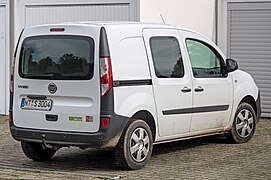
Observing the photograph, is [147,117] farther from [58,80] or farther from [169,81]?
[58,80]

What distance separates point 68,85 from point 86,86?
290 mm

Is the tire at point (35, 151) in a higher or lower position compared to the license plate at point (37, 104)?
lower

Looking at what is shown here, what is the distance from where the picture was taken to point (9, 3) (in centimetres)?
1552

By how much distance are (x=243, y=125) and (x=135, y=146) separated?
9.64ft

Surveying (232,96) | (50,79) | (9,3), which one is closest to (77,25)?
(50,79)

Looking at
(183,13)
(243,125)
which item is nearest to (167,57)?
(243,125)

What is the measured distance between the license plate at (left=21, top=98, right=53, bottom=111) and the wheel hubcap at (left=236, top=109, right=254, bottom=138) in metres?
3.65

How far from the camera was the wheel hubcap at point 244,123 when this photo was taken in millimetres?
11489

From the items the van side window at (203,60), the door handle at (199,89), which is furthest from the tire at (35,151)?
the van side window at (203,60)

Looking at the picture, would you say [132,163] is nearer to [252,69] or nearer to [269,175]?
[269,175]

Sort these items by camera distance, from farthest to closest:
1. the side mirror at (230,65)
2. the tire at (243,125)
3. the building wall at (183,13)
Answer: the building wall at (183,13) < the tire at (243,125) < the side mirror at (230,65)

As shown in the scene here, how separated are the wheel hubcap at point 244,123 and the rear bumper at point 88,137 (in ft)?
10.0

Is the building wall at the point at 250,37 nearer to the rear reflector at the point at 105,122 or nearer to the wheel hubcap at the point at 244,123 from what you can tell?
the wheel hubcap at the point at 244,123

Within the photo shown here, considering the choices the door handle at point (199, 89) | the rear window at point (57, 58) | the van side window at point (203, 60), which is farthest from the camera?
the van side window at point (203, 60)
